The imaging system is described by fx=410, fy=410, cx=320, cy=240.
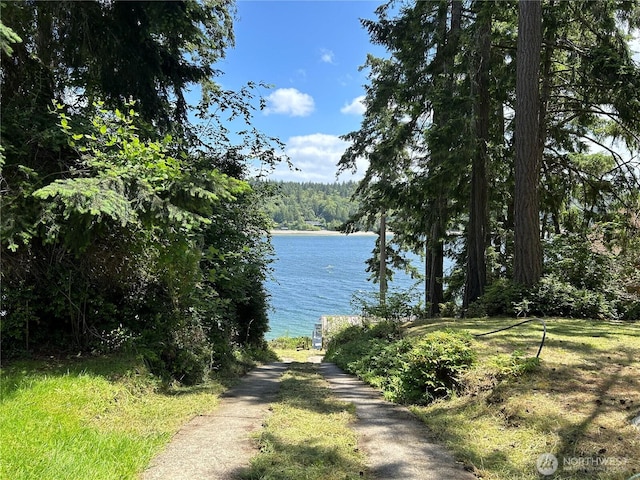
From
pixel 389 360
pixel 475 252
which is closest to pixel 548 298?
pixel 475 252

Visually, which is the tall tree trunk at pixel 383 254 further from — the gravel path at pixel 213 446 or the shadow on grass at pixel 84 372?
the gravel path at pixel 213 446

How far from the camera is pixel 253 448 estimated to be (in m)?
3.55

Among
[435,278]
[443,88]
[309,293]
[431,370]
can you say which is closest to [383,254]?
[435,278]

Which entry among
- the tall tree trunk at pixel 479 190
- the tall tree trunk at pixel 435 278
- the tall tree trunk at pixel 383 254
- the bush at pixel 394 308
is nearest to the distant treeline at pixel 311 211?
the tall tree trunk at pixel 383 254

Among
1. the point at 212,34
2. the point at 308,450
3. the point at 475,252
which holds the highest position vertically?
the point at 212,34

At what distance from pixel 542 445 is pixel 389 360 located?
4.20 meters

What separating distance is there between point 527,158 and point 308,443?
30.0ft

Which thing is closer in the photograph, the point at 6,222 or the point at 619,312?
the point at 6,222

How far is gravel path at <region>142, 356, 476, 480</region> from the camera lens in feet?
10.1

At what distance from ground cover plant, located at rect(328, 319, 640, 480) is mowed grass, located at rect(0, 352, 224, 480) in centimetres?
272

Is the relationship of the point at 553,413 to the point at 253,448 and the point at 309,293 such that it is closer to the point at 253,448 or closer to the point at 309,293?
the point at 253,448

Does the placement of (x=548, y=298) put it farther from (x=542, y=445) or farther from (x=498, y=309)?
(x=542, y=445)

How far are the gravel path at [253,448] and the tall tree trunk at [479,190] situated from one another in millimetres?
7463

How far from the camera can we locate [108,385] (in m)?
4.69
